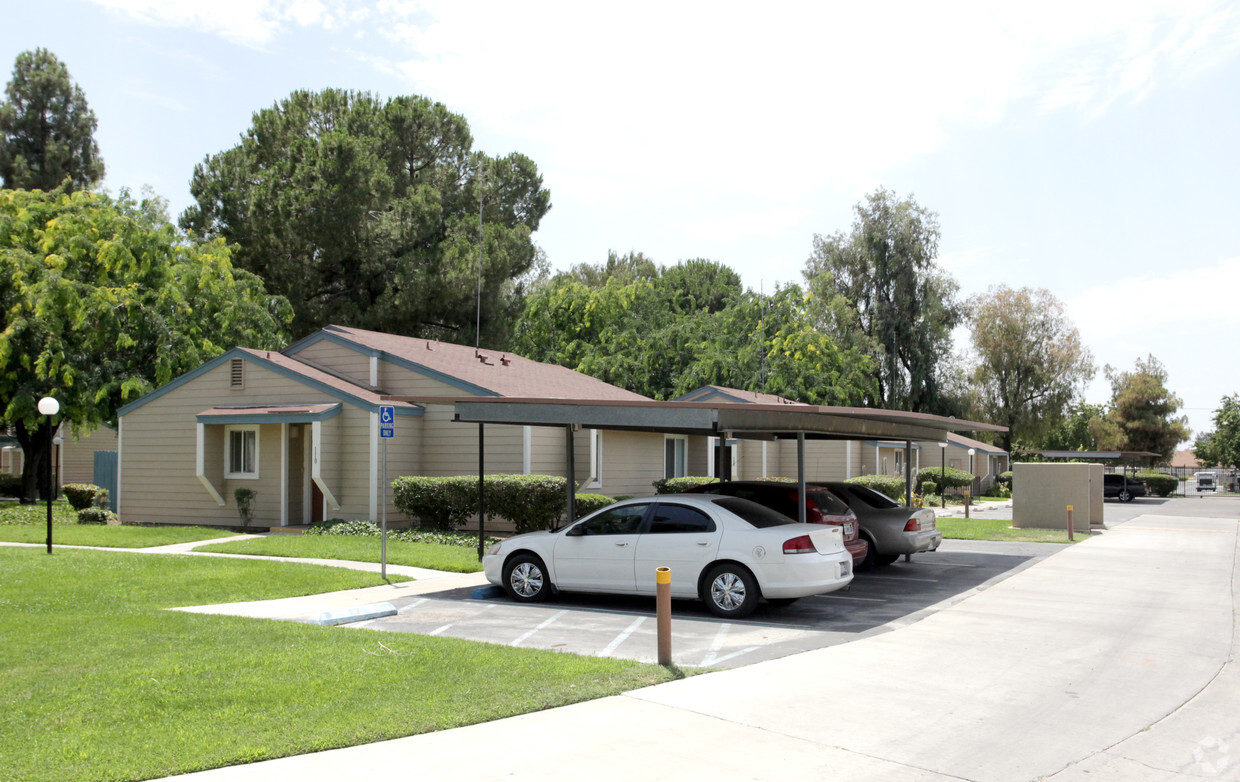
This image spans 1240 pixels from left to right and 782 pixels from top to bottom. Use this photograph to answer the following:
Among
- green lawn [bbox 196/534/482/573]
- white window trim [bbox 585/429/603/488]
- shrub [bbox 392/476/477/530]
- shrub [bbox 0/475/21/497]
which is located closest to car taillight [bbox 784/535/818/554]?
green lawn [bbox 196/534/482/573]

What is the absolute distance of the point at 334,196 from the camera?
3656cm

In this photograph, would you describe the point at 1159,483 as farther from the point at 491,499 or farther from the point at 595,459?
the point at 491,499

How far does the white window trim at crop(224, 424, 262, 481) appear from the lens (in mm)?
22234

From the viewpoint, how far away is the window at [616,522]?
1194 cm

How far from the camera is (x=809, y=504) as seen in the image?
1484 centimetres

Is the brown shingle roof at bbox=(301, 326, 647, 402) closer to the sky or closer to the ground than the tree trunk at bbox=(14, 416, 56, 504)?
closer to the sky

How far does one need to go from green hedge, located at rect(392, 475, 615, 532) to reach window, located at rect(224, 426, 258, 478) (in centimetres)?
425

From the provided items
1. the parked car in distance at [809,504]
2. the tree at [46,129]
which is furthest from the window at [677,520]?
the tree at [46,129]

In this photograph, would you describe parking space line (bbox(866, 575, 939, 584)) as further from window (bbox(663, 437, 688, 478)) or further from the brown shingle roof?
window (bbox(663, 437, 688, 478))

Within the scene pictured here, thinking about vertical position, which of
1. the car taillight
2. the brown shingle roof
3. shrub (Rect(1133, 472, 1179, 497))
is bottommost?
shrub (Rect(1133, 472, 1179, 497))

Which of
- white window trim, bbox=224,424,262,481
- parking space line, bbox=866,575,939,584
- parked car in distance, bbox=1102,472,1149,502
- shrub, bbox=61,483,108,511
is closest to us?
parking space line, bbox=866,575,939,584

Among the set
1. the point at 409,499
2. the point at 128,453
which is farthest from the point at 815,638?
the point at 128,453

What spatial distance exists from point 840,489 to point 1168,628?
6.39 meters

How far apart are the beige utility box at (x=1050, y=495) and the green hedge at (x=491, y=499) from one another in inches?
515
